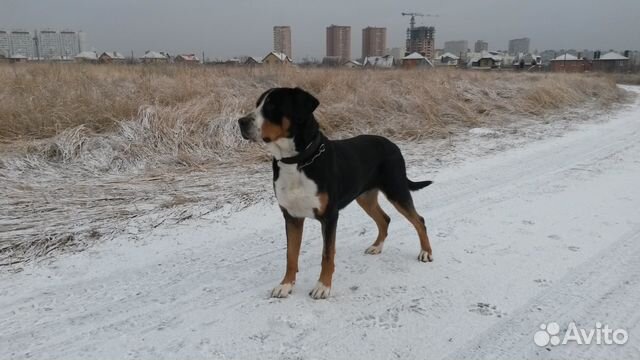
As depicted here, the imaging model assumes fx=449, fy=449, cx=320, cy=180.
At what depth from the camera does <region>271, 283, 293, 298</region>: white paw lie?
3127mm

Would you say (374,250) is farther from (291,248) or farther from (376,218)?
(291,248)

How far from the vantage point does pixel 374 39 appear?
90.4 m

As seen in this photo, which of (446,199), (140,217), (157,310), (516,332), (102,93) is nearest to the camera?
(516,332)

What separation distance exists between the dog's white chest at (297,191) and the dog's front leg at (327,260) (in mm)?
156

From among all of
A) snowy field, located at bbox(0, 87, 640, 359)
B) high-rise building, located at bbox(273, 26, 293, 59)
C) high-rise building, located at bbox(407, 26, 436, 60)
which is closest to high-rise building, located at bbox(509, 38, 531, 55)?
high-rise building, located at bbox(407, 26, 436, 60)

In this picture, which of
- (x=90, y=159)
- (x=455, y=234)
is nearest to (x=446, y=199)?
(x=455, y=234)

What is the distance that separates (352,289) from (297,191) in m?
0.88

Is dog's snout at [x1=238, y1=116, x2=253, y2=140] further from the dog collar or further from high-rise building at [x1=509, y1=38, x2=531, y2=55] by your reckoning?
high-rise building at [x1=509, y1=38, x2=531, y2=55]

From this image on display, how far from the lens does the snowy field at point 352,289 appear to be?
2562mm

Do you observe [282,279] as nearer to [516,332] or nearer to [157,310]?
[157,310]

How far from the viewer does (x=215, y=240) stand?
4.08 meters

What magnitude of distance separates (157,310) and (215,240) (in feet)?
3.96

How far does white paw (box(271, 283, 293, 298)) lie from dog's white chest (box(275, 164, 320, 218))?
0.55 meters

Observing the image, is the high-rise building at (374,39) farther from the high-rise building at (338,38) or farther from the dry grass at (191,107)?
the dry grass at (191,107)
